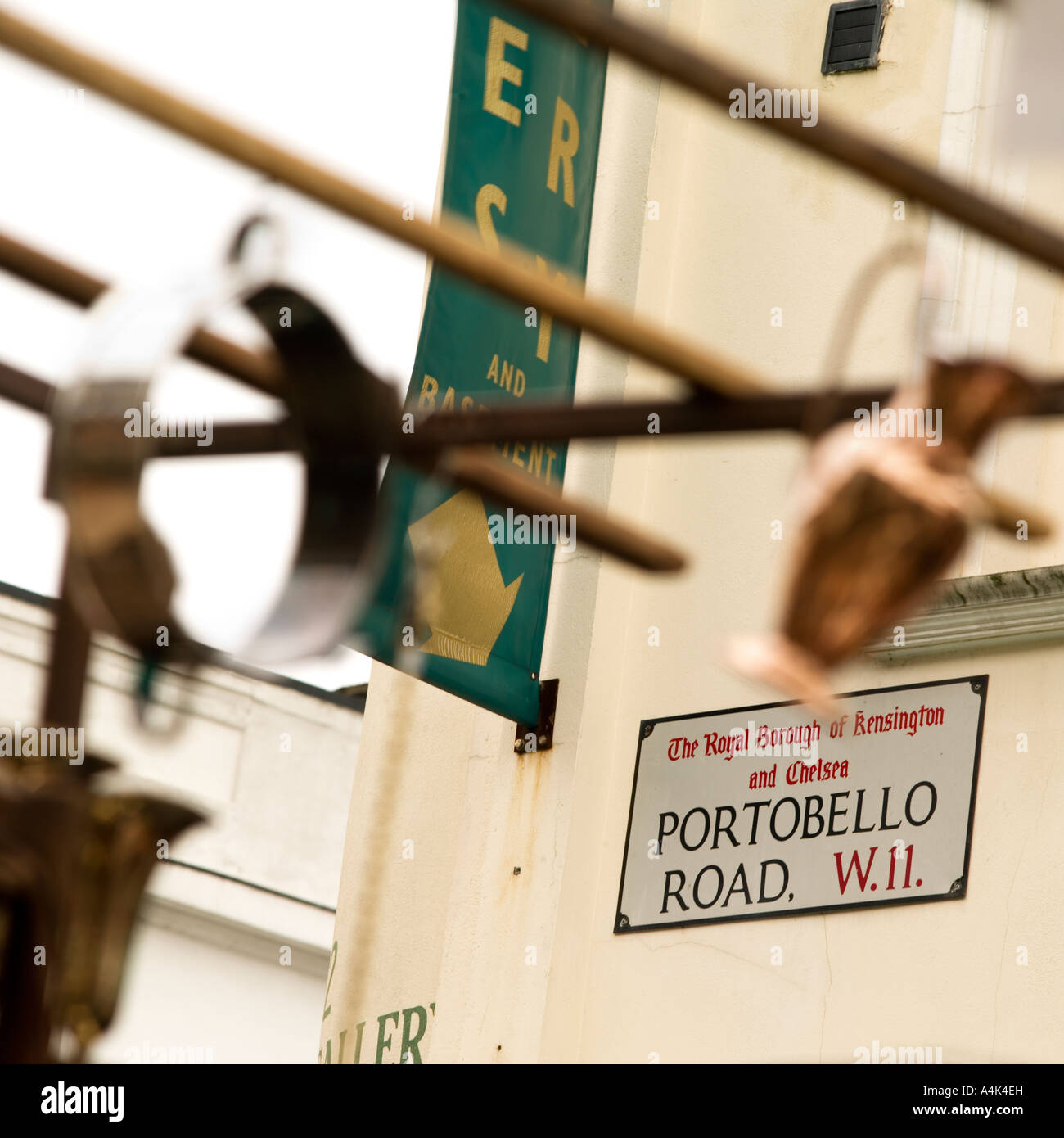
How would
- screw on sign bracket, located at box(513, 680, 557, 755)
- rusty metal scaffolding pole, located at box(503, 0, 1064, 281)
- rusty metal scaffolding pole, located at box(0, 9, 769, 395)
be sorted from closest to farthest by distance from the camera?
rusty metal scaffolding pole, located at box(0, 9, 769, 395) → rusty metal scaffolding pole, located at box(503, 0, 1064, 281) → screw on sign bracket, located at box(513, 680, 557, 755)

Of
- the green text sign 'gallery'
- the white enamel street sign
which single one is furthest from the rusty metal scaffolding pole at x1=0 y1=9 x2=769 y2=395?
the white enamel street sign

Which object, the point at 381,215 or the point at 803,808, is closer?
the point at 381,215

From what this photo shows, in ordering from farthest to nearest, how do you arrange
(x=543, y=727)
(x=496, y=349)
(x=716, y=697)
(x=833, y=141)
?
(x=543, y=727) < (x=716, y=697) < (x=496, y=349) < (x=833, y=141)

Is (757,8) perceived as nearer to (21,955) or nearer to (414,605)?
(414,605)

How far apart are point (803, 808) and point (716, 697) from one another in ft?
1.94

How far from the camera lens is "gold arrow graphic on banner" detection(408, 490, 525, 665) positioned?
260 inches

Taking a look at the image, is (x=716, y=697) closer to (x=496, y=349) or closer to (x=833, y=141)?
(x=496, y=349)

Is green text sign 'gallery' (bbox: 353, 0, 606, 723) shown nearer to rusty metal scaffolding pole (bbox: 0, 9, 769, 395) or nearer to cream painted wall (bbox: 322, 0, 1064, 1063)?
cream painted wall (bbox: 322, 0, 1064, 1063)

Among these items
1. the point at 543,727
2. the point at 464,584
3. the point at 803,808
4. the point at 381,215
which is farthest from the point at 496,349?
the point at 381,215

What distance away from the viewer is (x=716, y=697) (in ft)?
Answer: 23.6

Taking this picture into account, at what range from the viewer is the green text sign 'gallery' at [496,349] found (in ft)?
21.4

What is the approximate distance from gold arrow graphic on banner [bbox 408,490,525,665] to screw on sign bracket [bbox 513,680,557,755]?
0.48 meters

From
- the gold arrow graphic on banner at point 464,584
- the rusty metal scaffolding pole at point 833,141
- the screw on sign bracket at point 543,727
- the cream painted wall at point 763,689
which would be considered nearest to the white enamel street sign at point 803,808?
the cream painted wall at point 763,689

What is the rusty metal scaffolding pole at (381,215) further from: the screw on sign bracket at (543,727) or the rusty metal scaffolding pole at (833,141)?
the screw on sign bracket at (543,727)
